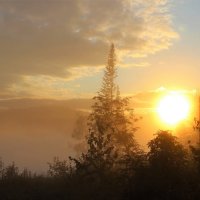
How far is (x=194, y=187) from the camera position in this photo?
21.8 m

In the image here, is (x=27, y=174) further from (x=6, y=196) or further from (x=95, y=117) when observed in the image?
(x=95, y=117)

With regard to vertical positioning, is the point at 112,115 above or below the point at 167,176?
above

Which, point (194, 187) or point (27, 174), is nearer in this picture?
point (194, 187)

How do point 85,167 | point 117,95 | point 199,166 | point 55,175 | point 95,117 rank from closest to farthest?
point 199,166
point 85,167
point 55,175
point 95,117
point 117,95

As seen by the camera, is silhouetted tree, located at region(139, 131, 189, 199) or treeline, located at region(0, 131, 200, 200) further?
treeline, located at region(0, 131, 200, 200)

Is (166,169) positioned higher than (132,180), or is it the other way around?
(166,169)

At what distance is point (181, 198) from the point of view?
70.3 ft

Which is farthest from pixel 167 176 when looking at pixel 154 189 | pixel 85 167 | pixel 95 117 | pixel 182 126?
pixel 182 126

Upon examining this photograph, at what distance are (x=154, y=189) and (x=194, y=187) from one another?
1.63 metres

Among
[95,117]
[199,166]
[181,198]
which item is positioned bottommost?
[181,198]

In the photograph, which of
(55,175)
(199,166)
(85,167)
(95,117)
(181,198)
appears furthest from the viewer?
(95,117)

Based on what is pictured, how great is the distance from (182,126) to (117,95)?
21.1 metres

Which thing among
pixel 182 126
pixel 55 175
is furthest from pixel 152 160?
pixel 182 126

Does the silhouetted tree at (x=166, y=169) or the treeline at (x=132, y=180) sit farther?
the treeline at (x=132, y=180)
